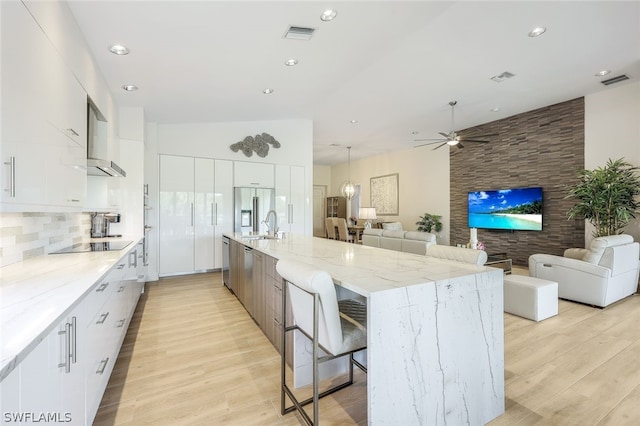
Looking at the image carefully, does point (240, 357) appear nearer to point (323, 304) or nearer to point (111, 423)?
point (111, 423)

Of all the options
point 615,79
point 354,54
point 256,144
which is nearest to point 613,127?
point 615,79

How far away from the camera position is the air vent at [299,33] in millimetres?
2676

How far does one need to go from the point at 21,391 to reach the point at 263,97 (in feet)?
13.7

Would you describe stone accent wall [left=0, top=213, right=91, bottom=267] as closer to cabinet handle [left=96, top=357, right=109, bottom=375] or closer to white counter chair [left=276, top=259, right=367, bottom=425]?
cabinet handle [left=96, top=357, right=109, bottom=375]

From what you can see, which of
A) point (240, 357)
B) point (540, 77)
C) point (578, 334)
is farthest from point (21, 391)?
point (540, 77)

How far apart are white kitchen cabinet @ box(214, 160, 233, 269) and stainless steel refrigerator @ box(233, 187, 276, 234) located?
0.13 m

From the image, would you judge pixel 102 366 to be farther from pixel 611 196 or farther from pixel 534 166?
pixel 534 166

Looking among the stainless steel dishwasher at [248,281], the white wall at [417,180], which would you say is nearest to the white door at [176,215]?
the stainless steel dishwasher at [248,281]

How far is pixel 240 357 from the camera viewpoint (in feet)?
7.99

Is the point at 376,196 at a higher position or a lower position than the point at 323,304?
higher

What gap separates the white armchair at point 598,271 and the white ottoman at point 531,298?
0.66m

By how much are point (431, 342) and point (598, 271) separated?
343 cm

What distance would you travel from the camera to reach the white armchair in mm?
3482

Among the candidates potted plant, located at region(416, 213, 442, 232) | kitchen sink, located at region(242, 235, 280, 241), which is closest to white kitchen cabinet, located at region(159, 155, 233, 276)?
kitchen sink, located at region(242, 235, 280, 241)
